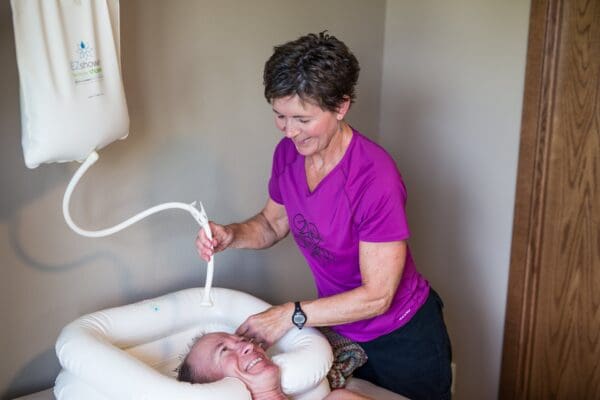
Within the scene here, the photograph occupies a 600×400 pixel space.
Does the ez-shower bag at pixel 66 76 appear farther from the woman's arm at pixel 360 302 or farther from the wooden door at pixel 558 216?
the wooden door at pixel 558 216

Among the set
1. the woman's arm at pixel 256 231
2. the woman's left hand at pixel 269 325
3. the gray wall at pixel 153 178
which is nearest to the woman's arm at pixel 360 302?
the woman's left hand at pixel 269 325

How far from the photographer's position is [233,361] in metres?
1.54

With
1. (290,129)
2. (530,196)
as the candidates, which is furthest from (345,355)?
(530,196)

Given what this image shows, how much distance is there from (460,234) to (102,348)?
4.66 ft

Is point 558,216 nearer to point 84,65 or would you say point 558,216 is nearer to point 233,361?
point 233,361

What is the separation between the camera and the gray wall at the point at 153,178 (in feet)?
5.55

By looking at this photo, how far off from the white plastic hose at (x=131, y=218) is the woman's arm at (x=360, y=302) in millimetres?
158

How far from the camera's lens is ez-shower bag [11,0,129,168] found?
4.51 ft

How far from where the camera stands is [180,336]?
71.1 inches

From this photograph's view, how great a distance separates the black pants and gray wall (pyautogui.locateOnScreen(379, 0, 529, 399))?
68 centimetres

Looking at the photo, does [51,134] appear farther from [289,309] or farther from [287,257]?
[287,257]

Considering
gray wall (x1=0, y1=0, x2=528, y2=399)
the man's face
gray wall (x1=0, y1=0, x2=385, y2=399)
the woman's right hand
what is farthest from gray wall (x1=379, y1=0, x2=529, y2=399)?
the man's face

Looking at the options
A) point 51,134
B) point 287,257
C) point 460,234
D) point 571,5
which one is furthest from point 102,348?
point 571,5

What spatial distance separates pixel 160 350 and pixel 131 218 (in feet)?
1.28
